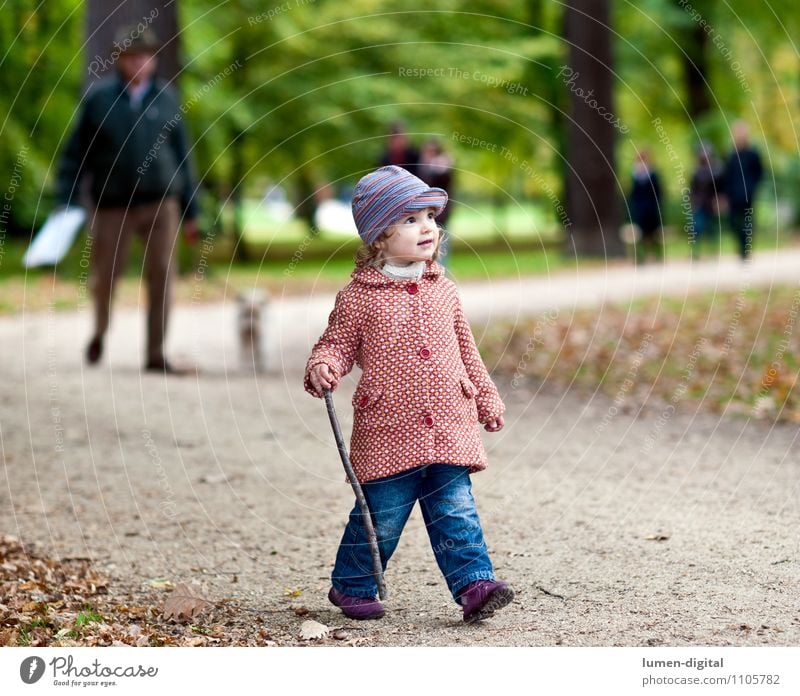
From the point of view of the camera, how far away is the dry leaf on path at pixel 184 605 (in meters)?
4.87

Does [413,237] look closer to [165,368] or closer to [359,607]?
[359,607]

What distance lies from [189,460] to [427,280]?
12.2 ft

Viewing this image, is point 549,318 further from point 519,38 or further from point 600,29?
point 519,38

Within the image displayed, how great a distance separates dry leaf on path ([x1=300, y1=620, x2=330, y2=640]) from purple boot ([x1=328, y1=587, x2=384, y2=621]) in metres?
0.13

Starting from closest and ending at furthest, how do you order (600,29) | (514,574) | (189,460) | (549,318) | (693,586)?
1. (693,586)
2. (514,574)
3. (189,460)
4. (549,318)
5. (600,29)

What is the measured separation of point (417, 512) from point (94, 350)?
5225mm

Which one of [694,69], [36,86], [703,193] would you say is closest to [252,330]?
[703,193]

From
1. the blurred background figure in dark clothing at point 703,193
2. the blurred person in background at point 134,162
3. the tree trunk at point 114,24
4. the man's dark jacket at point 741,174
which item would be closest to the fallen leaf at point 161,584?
the blurred person in background at point 134,162

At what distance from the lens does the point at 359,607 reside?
15.5ft

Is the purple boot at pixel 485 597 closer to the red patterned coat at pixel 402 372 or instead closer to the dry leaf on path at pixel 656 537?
the red patterned coat at pixel 402 372

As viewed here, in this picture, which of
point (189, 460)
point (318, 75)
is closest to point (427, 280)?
point (189, 460)

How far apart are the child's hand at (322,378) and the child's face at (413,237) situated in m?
0.46

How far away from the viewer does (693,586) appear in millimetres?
4926
